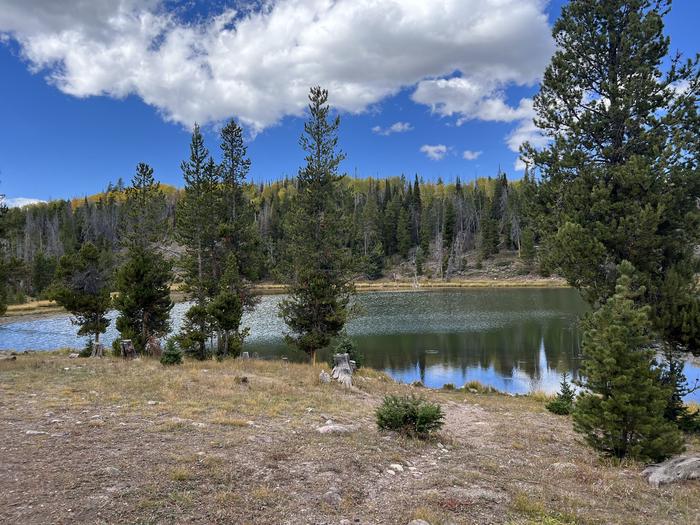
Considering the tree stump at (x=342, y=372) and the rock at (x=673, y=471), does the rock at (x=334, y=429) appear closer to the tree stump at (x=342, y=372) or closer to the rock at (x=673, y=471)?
the rock at (x=673, y=471)

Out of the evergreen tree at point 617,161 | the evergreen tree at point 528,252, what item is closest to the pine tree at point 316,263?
the evergreen tree at point 617,161

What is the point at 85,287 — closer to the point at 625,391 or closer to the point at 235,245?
the point at 235,245

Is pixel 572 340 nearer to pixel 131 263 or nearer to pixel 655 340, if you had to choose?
pixel 655 340

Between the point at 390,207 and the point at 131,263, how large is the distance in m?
97.9

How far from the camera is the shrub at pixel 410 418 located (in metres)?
10.2

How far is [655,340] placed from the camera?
12102mm

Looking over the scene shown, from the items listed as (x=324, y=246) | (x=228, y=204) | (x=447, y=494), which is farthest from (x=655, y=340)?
(x=228, y=204)

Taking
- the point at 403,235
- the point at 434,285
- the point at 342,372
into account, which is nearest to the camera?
the point at 342,372

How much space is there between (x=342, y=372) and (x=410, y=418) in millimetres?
7858

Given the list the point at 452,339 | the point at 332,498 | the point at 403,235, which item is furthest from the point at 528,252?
the point at 332,498

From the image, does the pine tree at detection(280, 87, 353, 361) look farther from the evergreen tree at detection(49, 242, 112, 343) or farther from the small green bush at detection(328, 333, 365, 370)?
the evergreen tree at detection(49, 242, 112, 343)

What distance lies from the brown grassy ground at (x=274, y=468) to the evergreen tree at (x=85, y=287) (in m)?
16.5

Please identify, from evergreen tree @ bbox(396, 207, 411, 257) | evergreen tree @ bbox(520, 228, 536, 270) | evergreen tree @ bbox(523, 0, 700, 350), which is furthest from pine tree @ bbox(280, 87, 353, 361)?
evergreen tree @ bbox(396, 207, 411, 257)

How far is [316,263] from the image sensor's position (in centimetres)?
2436
